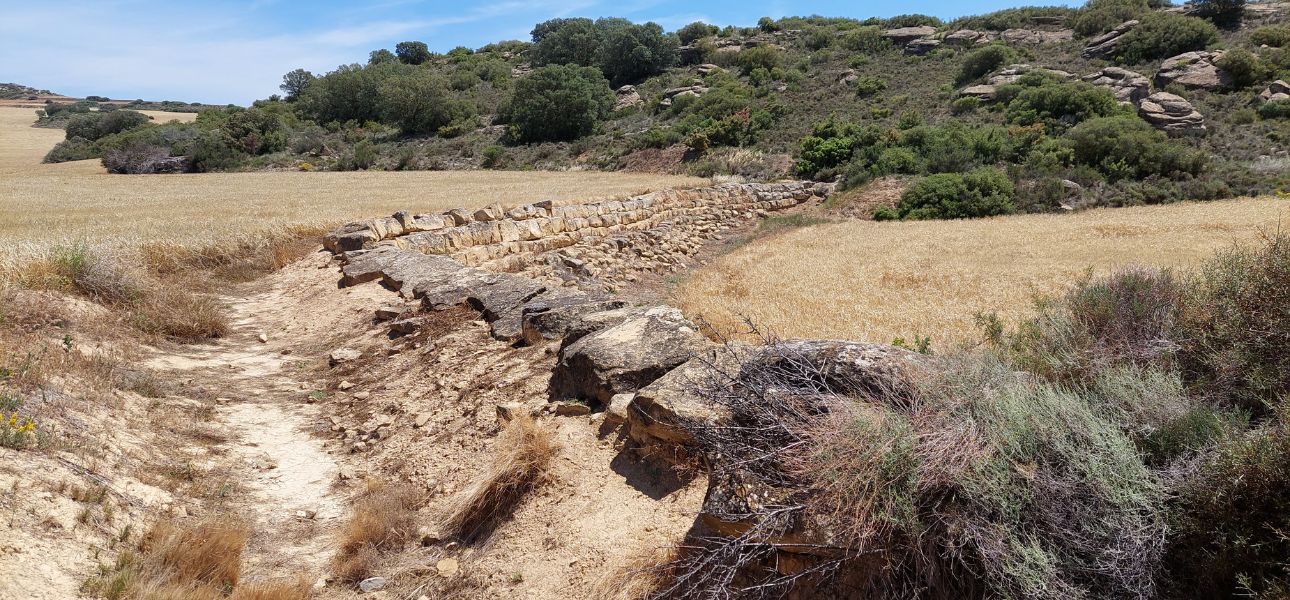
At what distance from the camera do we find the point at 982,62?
38.6 meters

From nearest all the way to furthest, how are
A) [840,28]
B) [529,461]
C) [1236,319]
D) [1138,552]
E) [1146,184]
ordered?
1. [1138,552]
2. [1236,319]
3. [529,461]
4. [1146,184]
5. [840,28]

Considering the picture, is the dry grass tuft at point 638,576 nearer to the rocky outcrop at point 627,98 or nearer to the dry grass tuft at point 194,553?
the dry grass tuft at point 194,553

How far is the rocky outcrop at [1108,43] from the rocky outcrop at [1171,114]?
13.5 metres

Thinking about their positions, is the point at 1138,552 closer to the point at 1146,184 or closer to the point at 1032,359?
the point at 1032,359

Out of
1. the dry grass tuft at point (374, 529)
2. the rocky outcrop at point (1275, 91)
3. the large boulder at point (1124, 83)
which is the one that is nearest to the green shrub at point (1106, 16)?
the large boulder at point (1124, 83)

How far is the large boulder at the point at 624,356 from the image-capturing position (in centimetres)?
505

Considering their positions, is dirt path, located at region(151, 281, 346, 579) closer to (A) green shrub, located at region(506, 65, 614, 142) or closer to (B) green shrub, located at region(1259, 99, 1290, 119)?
(B) green shrub, located at region(1259, 99, 1290, 119)

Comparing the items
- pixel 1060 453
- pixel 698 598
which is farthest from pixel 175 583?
pixel 1060 453

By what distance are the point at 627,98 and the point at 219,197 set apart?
107 ft

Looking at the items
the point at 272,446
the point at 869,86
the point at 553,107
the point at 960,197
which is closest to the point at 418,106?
the point at 553,107

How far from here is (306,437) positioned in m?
6.07

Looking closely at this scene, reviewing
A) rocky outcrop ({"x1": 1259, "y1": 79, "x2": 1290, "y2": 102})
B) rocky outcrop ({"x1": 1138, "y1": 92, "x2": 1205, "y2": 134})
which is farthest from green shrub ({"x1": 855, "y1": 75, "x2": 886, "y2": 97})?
rocky outcrop ({"x1": 1259, "y1": 79, "x2": 1290, "y2": 102})

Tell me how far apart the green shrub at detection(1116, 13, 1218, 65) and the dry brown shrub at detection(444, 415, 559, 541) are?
42.6 m

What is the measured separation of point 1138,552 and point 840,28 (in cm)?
6447
